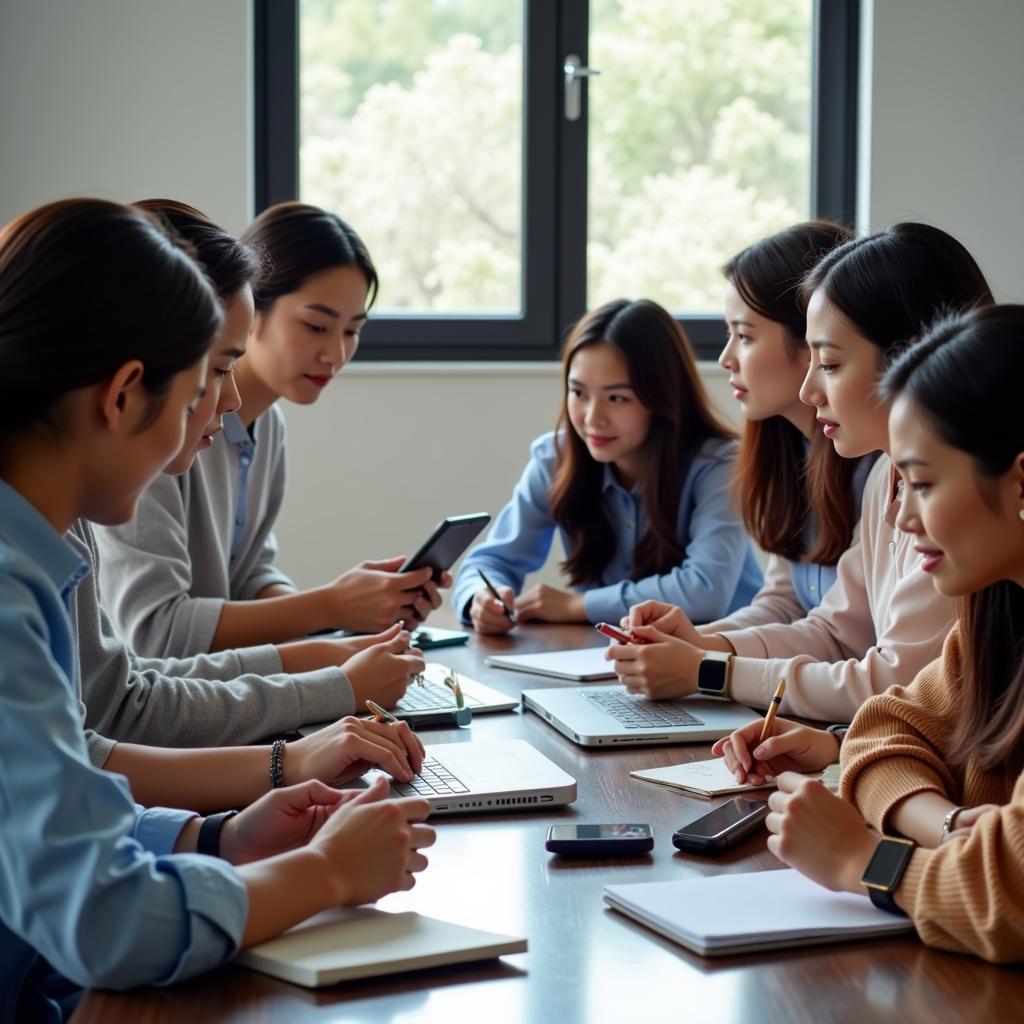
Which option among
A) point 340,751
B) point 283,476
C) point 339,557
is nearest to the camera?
point 340,751

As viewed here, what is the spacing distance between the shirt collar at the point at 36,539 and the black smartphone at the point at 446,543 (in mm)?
1079

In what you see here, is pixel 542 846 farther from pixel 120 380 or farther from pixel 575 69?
pixel 575 69

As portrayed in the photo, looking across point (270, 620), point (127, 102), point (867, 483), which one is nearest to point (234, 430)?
point (270, 620)

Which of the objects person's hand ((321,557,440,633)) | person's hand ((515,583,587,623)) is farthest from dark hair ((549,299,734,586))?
person's hand ((321,557,440,633))

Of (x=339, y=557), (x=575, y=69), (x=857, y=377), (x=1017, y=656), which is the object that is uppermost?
(x=575, y=69)

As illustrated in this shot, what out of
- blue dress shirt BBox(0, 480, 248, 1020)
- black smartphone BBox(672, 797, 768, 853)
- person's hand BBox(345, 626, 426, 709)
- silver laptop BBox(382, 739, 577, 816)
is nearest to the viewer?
blue dress shirt BBox(0, 480, 248, 1020)

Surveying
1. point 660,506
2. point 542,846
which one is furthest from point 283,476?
point 542,846

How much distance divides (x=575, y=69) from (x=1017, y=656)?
2831 mm

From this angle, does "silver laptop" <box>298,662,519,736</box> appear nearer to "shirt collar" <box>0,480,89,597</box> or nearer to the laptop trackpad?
the laptop trackpad

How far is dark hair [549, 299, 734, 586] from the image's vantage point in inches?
104

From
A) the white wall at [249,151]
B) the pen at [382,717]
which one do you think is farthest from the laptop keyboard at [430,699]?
the white wall at [249,151]

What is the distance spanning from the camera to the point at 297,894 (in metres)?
0.92

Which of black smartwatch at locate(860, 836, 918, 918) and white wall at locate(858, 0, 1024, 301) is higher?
white wall at locate(858, 0, 1024, 301)

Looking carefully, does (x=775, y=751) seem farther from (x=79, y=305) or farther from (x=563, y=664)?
(x=79, y=305)
